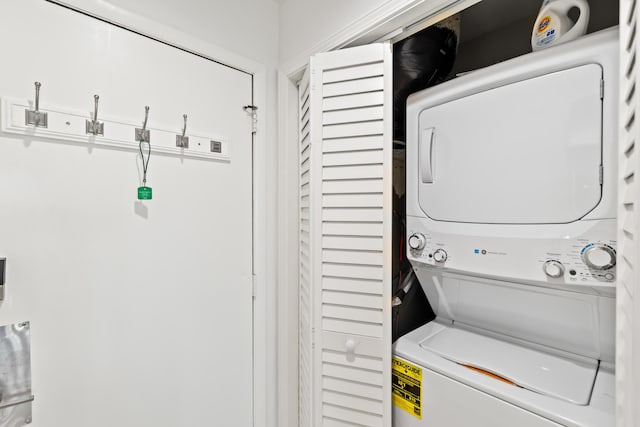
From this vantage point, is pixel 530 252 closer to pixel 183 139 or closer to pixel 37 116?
pixel 183 139

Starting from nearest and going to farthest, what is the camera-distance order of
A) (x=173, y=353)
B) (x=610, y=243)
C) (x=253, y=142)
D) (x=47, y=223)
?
(x=610, y=243) → (x=47, y=223) → (x=173, y=353) → (x=253, y=142)

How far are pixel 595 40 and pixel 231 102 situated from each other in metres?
1.28

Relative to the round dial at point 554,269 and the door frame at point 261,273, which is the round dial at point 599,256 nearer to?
the round dial at point 554,269

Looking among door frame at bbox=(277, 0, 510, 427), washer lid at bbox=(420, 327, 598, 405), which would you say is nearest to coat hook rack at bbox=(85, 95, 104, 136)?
door frame at bbox=(277, 0, 510, 427)

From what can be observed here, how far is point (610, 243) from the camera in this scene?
75 cm

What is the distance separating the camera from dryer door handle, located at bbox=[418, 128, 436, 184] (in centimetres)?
112

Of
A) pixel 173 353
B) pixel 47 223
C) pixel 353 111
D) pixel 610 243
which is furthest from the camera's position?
pixel 173 353

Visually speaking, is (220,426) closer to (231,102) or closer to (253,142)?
(253,142)

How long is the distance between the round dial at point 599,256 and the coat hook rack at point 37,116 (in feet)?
5.39

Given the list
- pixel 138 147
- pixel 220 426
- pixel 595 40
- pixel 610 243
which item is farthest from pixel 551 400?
pixel 138 147

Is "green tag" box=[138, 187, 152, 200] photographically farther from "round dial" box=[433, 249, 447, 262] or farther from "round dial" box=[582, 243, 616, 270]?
"round dial" box=[582, 243, 616, 270]

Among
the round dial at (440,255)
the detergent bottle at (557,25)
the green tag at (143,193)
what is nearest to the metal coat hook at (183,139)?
the green tag at (143,193)

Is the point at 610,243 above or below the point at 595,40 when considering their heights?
below

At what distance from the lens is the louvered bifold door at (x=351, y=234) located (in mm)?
1040
